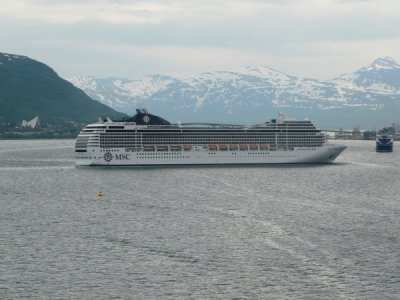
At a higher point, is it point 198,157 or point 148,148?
point 148,148

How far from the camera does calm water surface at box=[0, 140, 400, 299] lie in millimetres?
51219

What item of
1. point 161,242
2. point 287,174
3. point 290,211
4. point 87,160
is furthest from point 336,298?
point 87,160

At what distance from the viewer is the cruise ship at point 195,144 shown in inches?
5910

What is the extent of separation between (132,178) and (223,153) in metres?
34.0

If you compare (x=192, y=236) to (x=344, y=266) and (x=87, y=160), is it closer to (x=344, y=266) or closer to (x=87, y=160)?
(x=344, y=266)

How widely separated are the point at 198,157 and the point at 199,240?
286 feet

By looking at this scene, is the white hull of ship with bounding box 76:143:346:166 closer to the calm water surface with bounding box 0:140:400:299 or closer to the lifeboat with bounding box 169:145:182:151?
the lifeboat with bounding box 169:145:182:151

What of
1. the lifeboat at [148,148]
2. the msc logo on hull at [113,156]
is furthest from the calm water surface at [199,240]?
the lifeboat at [148,148]

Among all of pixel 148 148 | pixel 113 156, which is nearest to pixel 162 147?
pixel 148 148

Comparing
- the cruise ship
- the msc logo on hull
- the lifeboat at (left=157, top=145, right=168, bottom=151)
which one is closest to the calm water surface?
the msc logo on hull

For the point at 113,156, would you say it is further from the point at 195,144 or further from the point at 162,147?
the point at 195,144

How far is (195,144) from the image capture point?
15625 cm

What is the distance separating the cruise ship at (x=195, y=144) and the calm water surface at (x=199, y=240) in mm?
31973

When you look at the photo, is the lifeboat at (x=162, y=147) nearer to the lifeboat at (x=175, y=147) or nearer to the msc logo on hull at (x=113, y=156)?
the lifeboat at (x=175, y=147)
